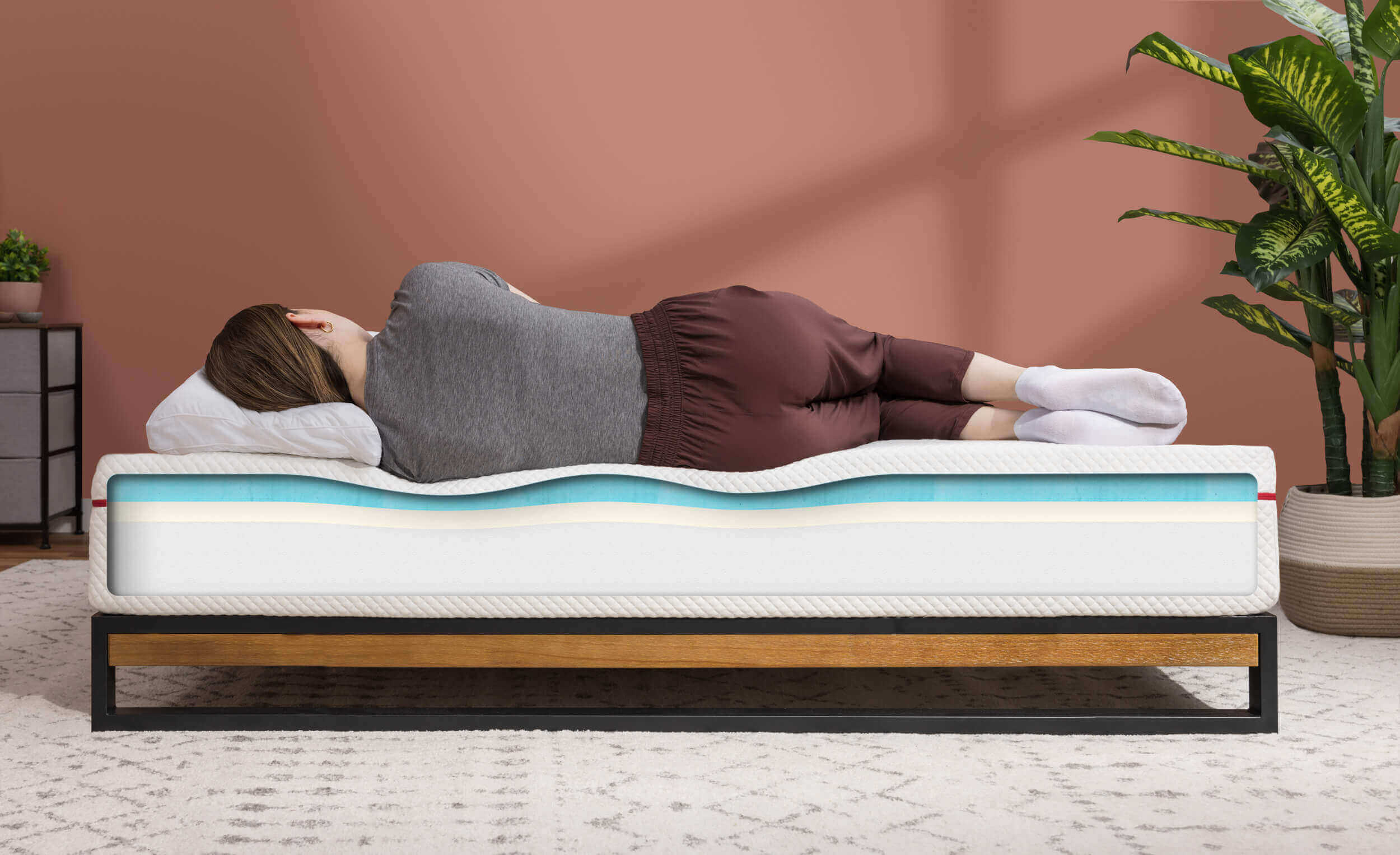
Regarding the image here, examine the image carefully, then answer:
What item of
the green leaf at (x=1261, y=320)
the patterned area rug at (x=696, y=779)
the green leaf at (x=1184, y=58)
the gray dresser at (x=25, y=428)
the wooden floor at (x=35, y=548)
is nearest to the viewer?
the patterned area rug at (x=696, y=779)

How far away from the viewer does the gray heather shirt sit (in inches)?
65.5

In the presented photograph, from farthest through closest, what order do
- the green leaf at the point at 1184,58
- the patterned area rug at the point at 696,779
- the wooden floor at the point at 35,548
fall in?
the wooden floor at the point at 35,548
the green leaf at the point at 1184,58
the patterned area rug at the point at 696,779

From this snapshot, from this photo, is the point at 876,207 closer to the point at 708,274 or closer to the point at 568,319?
the point at 708,274

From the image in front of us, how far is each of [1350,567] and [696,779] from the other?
166 cm

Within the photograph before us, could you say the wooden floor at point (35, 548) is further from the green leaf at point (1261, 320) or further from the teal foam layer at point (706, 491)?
the green leaf at point (1261, 320)

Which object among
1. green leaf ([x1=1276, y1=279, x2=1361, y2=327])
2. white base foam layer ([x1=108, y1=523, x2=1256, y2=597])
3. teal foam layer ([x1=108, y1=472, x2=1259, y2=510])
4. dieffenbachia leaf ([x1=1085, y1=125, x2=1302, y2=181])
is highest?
dieffenbachia leaf ([x1=1085, y1=125, x2=1302, y2=181])

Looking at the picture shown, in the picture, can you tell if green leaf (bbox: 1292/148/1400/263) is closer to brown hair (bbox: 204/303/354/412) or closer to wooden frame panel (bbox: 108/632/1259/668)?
wooden frame panel (bbox: 108/632/1259/668)

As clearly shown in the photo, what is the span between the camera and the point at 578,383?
5.70 feet

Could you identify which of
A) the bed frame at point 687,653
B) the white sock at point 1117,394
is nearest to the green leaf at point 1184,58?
the white sock at point 1117,394

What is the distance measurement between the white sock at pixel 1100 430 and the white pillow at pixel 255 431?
1100mm

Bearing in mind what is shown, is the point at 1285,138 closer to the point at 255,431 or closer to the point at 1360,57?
the point at 1360,57

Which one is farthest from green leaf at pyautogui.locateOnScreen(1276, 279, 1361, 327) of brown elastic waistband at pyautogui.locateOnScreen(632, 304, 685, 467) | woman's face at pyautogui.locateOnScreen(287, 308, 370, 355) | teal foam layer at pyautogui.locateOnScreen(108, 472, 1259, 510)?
woman's face at pyautogui.locateOnScreen(287, 308, 370, 355)

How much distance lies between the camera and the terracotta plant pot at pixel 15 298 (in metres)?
3.35

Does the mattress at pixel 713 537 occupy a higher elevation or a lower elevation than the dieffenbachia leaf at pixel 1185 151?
lower
